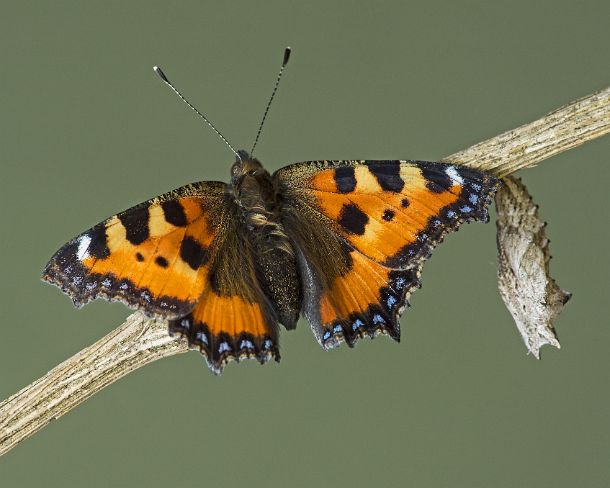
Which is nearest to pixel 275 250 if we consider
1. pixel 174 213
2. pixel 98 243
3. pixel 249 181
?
pixel 249 181

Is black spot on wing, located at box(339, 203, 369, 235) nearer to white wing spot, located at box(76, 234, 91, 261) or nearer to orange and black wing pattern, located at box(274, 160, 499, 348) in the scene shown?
orange and black wing pattern, located at box(274, 160, 499, 348)

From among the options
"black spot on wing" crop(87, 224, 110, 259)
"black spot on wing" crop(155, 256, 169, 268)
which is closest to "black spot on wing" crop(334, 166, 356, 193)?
"black spot on wing" crop(155, 256, 169, 268)

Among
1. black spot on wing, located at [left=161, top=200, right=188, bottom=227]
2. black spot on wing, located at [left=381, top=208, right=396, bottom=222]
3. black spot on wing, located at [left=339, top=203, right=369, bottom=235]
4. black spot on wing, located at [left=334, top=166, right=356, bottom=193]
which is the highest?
black spot on wing, located at [left=161, top=200, right=188, bottom=227]

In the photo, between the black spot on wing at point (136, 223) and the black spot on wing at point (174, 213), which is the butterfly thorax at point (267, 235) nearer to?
the black spot on wing at point (174, 213)

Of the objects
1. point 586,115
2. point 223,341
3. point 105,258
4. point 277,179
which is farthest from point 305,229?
point 586,115

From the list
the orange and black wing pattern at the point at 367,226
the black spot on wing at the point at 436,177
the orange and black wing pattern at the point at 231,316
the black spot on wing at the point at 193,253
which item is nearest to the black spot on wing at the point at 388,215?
the orange and black wing pattern at the point at 367,226

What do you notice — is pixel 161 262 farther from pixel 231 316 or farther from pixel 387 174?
pixel 387 174
